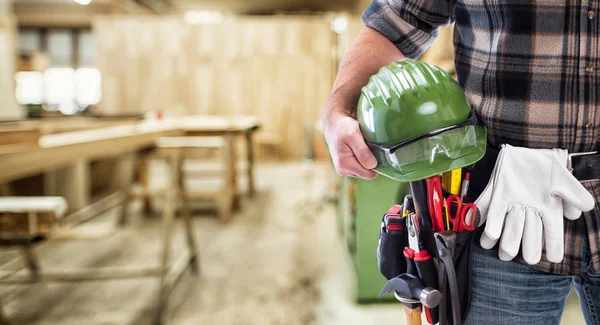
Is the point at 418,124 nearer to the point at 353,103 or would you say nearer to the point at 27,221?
the point at 353,103

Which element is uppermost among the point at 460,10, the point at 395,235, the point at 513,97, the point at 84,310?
the point at 460,10

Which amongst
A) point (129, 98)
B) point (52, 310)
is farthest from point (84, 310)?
point (129, 98)

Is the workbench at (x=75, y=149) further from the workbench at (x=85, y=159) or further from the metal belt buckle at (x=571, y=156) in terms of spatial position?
the metal belt buckle at (x=571, y=156)

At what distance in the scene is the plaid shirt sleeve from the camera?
0.78 m

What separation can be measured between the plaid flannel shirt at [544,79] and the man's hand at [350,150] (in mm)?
226

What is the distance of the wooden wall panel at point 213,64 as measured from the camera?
8.79 m

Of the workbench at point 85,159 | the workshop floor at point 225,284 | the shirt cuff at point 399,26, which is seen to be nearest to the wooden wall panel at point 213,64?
the workbench at point 85,159

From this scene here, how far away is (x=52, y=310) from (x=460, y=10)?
2.70 m

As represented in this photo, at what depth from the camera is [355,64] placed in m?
0.79

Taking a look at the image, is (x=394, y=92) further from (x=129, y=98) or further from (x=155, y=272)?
(x=129, y=98)

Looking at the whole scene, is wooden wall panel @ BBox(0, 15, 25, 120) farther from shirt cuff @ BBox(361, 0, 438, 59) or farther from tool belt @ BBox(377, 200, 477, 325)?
tool belt @ BBox(377, 200, 477, 325)

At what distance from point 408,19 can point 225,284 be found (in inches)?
99.2

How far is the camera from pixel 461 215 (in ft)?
2.32

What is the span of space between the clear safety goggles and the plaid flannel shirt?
13cm
